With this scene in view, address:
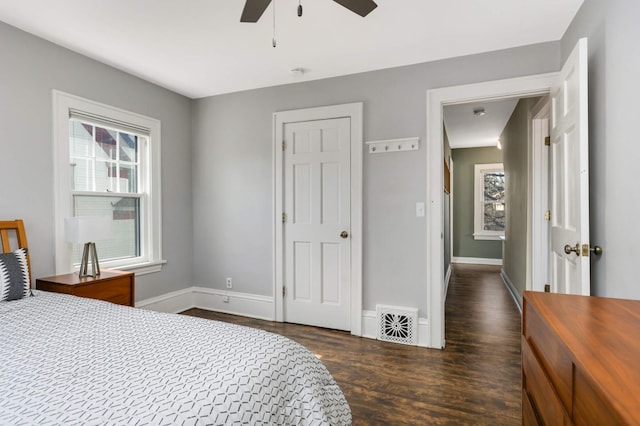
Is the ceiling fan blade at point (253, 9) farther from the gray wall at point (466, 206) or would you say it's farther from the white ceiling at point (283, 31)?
the gray wall at point (466, 206)

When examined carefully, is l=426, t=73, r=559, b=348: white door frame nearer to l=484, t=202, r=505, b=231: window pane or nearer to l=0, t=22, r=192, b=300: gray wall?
l=0, t=22, r=192, b=300: gray wall

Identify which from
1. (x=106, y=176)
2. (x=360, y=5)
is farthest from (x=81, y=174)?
(x=360, y=5)

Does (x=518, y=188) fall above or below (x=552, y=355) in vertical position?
above

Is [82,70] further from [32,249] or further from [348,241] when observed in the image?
[348,241]

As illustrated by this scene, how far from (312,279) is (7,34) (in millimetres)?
2999

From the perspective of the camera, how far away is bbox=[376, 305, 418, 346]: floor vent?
2.89 metres

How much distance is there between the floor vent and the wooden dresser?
5.47ft

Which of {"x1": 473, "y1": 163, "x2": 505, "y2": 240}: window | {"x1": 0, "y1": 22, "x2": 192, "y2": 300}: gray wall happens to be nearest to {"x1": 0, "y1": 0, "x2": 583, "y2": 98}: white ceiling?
{"x1": 0, "y1": 22, "x2": 192, "y2": 300}: gray wall

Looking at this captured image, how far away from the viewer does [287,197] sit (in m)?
3.44

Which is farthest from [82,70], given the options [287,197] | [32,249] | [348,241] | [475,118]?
[475,118]

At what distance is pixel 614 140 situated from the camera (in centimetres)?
166

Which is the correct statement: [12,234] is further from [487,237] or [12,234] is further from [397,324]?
[487,237]

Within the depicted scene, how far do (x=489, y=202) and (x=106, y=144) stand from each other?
6977mm

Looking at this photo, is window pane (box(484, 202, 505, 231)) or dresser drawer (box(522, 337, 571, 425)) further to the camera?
window pane (box(484, 202, 505, 231))
